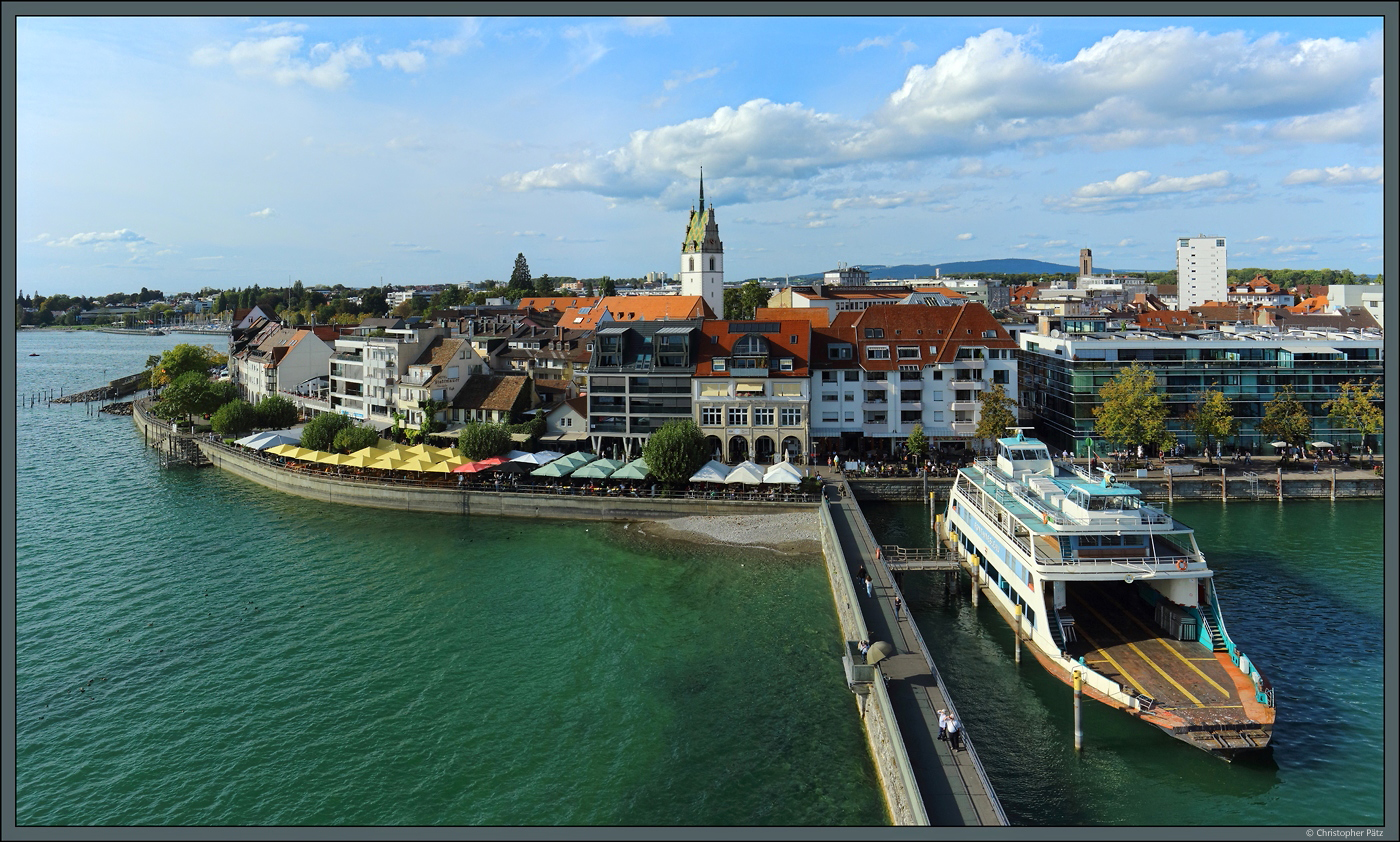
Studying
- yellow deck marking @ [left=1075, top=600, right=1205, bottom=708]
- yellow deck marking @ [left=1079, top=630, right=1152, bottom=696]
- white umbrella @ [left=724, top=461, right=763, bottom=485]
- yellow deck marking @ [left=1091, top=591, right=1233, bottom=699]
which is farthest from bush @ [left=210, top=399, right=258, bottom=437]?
yellow deck marking @ [left=1091, top=591, right=1233, bottom=699]

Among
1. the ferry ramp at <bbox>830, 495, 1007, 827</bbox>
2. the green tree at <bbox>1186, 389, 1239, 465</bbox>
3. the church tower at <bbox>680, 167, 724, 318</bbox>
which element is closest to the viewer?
the ferry ramp at <bbox>830, 495, 1007, 827</bbox>

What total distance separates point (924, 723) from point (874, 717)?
199 centimetres

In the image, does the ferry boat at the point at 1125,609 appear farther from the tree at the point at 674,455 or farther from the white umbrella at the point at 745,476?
the tree at the point at 674,455

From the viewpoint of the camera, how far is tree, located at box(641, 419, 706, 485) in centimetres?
5641

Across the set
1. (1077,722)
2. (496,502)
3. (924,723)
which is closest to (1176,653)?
(1077,722)

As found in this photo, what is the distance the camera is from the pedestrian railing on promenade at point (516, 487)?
2162 inches

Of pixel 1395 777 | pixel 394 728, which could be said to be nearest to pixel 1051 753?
pixel 1395 777

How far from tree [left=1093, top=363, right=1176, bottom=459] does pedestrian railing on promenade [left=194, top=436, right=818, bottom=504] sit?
24.3 m

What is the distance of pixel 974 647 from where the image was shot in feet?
112

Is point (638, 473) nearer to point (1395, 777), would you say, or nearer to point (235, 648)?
point (235, 648)

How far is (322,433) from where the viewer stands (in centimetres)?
6875

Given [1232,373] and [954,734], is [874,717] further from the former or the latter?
[1232,373]

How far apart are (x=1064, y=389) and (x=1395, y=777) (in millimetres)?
56527

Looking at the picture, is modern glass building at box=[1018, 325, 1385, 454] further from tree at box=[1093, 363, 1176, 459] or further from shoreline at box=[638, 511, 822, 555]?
shoreline at box=[638, 511, 822, 555]
